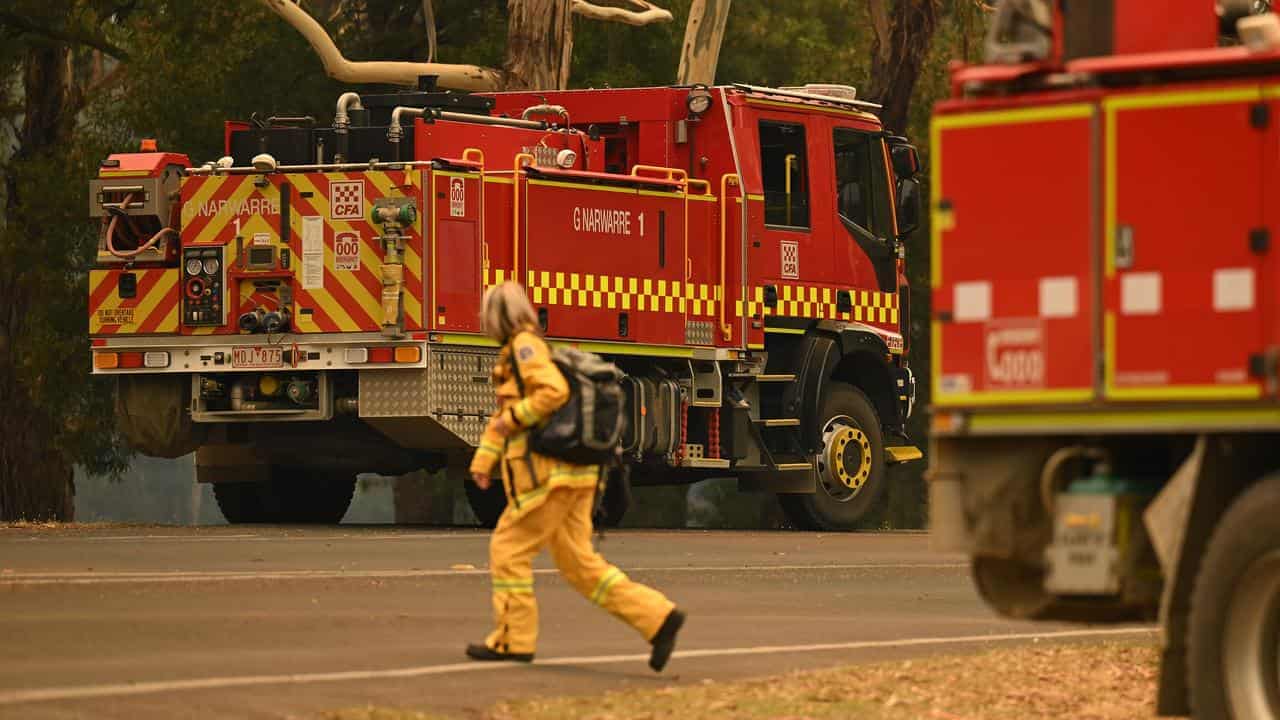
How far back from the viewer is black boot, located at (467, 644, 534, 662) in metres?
11.7

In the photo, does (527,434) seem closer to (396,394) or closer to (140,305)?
(396,394)

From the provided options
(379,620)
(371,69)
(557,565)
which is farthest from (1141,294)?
(371,69)

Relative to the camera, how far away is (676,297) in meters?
23.0

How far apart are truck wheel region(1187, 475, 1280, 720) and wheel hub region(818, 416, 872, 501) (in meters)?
15.1

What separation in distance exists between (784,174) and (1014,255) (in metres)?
14.3

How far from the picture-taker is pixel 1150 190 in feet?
30.1

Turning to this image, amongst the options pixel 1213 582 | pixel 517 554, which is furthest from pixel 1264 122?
pixel 517 554

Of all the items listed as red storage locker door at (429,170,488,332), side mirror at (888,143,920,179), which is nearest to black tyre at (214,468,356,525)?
red storage locker door at (429,170,488,332)

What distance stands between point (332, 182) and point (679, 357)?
3606mm

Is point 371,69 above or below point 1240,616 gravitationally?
above

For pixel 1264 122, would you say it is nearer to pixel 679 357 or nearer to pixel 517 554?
pixel 517 554

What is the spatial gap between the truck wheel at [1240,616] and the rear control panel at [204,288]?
1344 cm

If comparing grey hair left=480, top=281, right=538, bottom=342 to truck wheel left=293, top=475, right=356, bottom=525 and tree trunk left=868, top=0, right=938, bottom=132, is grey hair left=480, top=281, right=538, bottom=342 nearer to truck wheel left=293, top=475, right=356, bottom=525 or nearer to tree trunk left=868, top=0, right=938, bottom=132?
truck wheel left=293, top=475, right=356, bottom=525

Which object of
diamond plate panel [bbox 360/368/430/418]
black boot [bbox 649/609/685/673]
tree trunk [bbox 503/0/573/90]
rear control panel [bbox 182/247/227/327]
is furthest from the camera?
tree trunk [bbox 503/0/573/90]
